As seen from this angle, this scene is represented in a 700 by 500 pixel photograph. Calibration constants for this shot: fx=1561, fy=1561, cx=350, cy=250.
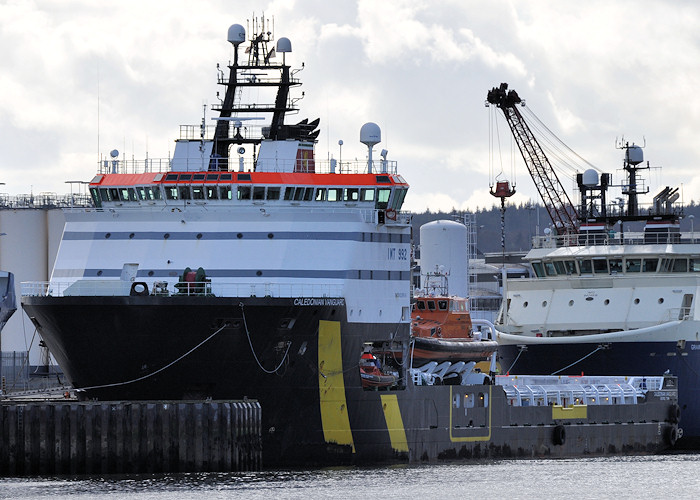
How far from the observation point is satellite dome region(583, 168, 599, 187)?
267ft

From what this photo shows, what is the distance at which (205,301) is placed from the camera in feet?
145

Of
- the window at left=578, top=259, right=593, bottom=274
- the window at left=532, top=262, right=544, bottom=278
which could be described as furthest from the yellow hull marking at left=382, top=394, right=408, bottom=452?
the window at left=532, top=262, right=544, bottom=278

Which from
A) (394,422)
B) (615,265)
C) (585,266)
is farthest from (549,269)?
(394,422)

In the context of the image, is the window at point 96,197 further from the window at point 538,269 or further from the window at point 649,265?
the window at point 649,265

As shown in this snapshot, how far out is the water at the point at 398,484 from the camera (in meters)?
40.7

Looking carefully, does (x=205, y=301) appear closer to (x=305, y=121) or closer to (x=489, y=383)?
(x=305, y=121)

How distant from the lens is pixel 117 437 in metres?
43.3

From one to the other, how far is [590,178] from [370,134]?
31.5m

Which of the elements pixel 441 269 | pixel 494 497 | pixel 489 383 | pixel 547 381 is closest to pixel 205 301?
pixel 494 497

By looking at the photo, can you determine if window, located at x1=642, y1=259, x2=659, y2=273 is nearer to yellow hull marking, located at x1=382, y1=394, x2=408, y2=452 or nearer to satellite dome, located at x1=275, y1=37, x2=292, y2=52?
yellow hull marking, located at x1=382, y1=394, x2=408, y2=452

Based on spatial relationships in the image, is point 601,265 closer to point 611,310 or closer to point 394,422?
point 611,310

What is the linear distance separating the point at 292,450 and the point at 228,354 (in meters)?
3.74

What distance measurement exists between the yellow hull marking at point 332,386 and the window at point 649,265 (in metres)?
23.4

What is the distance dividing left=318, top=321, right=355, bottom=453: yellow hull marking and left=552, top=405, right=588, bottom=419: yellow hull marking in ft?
39.3
